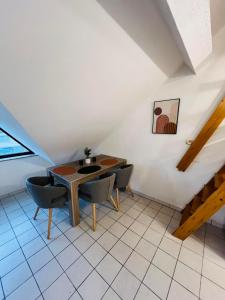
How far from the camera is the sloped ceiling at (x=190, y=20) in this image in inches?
28.8

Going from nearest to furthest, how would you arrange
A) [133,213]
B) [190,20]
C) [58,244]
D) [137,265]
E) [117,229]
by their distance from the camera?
[190,20] → [137,265] → [58,244] → [117,229] → [133,213]

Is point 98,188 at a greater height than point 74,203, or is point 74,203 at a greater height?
point 98,188

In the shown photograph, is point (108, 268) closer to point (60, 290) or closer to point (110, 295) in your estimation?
point (110, 295)

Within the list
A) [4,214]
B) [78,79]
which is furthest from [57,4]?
[4,214]

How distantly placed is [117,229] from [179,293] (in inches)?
34.0

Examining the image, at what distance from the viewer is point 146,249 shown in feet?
5.08

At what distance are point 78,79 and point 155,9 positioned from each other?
29.3 inches

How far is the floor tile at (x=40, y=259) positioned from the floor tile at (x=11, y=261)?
11cm

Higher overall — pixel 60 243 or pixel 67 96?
pixel 67 96

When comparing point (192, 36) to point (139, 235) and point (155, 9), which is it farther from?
point (139, 235)

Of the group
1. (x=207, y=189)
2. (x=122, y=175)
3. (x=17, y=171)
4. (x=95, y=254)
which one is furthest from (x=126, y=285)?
(x=17, y=171)

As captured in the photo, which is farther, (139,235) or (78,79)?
(139,235)

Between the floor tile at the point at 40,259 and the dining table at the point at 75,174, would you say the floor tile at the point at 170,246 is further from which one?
the floor tile at the point at 40,259

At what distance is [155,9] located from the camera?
2.86ft
